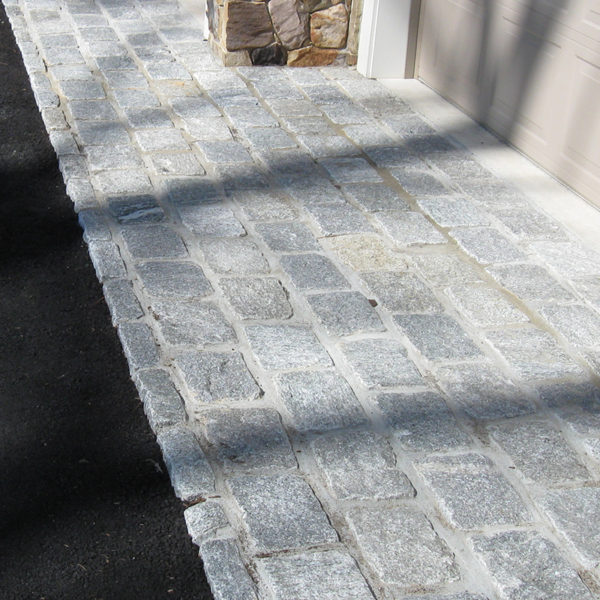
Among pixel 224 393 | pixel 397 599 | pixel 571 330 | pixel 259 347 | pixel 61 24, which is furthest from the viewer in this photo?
pixel 61 24

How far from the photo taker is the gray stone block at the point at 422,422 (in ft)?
9.70

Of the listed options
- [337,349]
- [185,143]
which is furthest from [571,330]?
[185,143]

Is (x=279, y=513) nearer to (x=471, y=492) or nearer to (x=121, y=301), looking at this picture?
(x=471, y=492)

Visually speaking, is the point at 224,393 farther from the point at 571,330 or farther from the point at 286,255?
the point at 571,330

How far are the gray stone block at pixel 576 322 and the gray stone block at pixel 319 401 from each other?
978 mm

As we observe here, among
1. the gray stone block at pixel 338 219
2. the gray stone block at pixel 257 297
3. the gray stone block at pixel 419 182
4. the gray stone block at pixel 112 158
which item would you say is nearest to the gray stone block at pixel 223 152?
the gray stone block at pixel 112 158

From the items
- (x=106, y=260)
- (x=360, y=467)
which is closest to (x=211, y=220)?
(x=106, y=260)

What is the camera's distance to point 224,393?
10.3 feet

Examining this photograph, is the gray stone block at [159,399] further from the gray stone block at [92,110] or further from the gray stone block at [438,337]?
the gray stone block at [92,110]

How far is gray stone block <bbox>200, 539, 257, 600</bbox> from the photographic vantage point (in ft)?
7.81

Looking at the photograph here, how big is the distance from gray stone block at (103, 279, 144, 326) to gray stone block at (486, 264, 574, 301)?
1542 mm

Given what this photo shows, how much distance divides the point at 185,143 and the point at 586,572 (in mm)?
3374

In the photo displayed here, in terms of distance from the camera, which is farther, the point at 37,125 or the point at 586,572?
the point at 37,125

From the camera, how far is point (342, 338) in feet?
11.4
